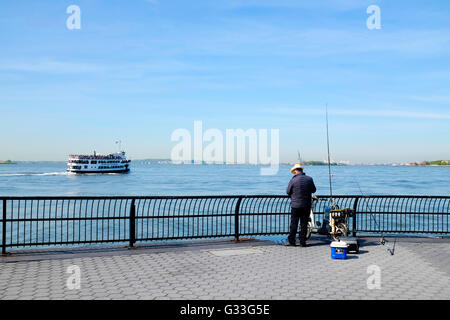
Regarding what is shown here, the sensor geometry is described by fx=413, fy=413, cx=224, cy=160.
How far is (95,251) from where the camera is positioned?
970 centimetres

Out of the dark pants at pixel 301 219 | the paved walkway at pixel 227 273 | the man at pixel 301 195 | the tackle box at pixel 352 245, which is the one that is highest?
the man at pixel 301 195

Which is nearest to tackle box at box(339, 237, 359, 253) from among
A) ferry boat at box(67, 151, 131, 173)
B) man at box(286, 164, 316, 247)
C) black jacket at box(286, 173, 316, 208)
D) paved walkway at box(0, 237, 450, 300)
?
paved walkway at box(0, 237, 450, 300)

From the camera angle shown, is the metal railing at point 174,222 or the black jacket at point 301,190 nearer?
the metal railing at point 174,222

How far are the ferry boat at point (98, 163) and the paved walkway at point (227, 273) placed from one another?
4735 inches

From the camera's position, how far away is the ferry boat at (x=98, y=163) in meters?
124

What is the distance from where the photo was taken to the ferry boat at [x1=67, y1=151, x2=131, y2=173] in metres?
124

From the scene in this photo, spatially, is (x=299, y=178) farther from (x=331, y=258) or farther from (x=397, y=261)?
(x=397, y=261)

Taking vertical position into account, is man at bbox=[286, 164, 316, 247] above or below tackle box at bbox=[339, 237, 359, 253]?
above

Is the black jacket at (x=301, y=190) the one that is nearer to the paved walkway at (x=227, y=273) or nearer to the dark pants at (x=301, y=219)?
the dark pants at (x=301, y=219)

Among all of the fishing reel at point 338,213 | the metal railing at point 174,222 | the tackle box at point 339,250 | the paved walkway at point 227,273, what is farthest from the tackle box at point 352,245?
the fishing reel at point 338,213

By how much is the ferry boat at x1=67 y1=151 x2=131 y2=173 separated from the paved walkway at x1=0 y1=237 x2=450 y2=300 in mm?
120264

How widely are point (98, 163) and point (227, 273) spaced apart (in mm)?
125678

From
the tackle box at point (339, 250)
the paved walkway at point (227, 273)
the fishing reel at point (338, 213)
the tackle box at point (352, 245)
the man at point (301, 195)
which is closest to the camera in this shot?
the paved walkway at point (227, 273)

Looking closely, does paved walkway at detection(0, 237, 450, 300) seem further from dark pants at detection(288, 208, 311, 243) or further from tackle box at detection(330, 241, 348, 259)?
dark pants at detection(288, 208, 311, 243)
